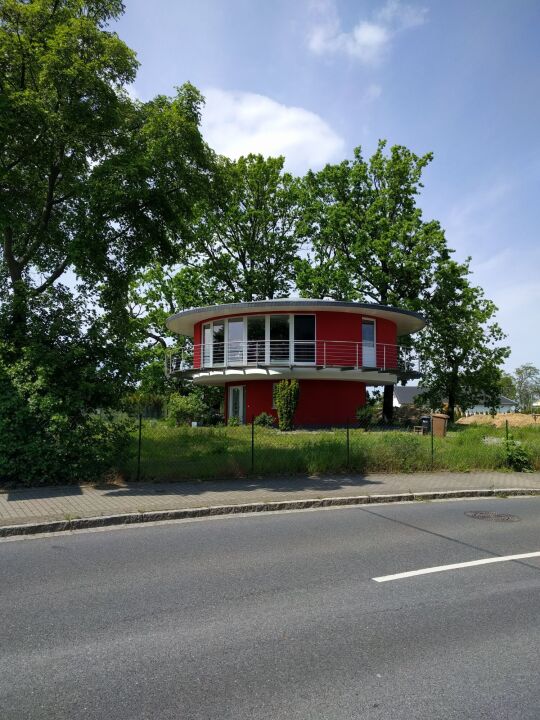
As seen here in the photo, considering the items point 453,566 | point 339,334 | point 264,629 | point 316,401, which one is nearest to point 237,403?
point 316,401

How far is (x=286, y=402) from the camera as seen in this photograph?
28.0 metres

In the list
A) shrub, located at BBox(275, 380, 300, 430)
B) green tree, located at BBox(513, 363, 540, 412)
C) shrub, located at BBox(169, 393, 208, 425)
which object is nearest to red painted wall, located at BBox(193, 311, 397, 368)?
shrub, located at BBox(275, 380, 300, 430)

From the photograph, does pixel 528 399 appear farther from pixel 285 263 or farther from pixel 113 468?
pixel 113 468

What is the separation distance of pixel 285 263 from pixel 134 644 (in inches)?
1694

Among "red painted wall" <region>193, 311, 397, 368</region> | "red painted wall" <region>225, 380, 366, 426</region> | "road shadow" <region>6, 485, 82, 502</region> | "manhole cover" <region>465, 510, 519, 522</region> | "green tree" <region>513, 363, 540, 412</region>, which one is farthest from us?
"green tree" <region>513, 363, 540, 412</region>

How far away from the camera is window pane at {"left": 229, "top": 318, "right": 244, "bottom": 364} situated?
102 ft

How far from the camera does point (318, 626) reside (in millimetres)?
4664

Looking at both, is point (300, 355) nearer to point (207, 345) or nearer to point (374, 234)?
point (207, 345)

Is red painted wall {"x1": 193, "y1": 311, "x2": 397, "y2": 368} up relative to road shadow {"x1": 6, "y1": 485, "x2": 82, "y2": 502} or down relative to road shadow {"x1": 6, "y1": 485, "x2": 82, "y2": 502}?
up

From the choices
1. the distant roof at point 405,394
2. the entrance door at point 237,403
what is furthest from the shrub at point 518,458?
the distant roof at point 405,394

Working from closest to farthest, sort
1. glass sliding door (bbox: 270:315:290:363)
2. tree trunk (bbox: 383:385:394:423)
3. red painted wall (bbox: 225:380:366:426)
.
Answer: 1. glass sliding door (bbox: 270:315:290:363)
2. red painted wall (bbox: 225:380:366:426)
3. tree trunk (bbox: 383:385:394:423)

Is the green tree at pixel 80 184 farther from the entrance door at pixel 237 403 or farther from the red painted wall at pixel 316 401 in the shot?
the entrance door at pixel 237 403

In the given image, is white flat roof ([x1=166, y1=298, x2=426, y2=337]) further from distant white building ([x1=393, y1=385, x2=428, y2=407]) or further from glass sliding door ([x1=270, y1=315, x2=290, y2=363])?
distant white building ([x1=393, y1=385, x2=428, y2=407])

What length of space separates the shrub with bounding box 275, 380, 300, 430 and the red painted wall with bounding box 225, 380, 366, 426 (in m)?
2.14
